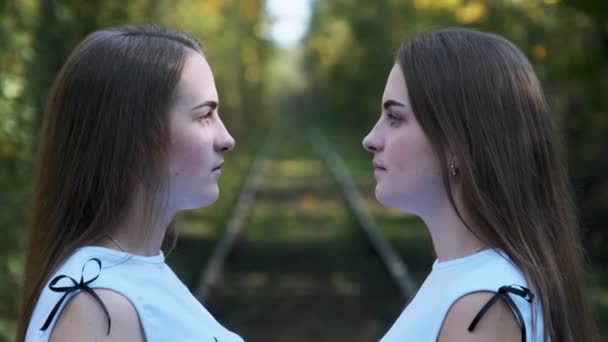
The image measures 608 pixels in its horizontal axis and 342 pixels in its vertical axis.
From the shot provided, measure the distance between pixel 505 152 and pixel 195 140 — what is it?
0.72 metres

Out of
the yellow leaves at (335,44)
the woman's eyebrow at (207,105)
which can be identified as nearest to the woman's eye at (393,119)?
the woman's eyebrow at (207,105)

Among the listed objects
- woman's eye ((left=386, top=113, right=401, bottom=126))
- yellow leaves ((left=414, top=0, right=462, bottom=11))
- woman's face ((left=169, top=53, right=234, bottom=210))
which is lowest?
yellow leaves ((left=414, top=0, right=462, bottom=11))

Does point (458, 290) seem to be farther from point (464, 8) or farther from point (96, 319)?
point (464, 8)

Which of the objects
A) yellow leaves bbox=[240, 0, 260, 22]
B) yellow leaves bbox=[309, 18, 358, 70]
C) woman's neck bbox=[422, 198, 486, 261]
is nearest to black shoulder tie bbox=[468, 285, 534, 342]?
woman's neck bbox=[422, 198, 486, 261]

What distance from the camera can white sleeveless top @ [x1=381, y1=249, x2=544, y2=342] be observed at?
183 cm

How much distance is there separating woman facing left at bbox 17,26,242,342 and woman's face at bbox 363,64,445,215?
417 mm

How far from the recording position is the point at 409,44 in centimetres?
207

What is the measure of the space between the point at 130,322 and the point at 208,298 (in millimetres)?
6320

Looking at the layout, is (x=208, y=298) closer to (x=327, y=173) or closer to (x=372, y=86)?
(x=327, y=173)

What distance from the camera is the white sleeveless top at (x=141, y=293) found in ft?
6.14

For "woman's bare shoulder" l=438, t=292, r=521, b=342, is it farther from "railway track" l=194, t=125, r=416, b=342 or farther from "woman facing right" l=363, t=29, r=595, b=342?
"railway track" l=194, t=125, r=416, b=342

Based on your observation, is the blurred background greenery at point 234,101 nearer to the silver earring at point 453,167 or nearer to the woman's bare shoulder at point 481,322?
the silver earring at point 453,167

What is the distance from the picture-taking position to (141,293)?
75.7 inches

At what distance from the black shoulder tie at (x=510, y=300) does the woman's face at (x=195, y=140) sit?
716 mm
